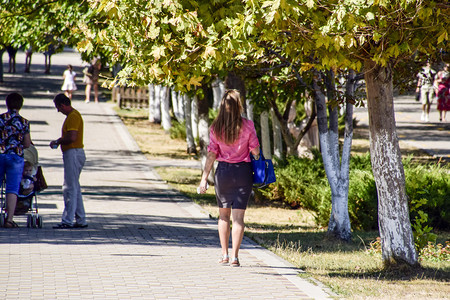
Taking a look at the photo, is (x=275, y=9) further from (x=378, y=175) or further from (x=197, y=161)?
(x=197, y=161)

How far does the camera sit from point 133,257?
7.88 metres

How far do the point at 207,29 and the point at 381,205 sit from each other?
2.78 meters

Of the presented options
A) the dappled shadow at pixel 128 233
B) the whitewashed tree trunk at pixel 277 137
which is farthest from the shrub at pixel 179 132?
the dappled shadow at pixel 128 233

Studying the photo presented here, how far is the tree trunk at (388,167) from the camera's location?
24.3 ft

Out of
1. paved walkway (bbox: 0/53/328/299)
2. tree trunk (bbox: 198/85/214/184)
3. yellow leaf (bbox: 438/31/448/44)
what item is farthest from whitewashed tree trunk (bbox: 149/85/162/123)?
yellow leaf (bbox: 438/31/448/44)

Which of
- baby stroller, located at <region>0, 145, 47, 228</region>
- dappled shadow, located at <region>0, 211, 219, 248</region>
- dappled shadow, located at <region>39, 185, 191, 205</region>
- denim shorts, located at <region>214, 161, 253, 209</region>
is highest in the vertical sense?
denim shorts, located at <region>214, 161, 253, 209</region>

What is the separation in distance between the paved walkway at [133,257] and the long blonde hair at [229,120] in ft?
4.48

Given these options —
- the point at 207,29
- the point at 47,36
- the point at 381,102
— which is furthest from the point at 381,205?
the point at 47,36

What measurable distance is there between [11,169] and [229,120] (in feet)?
12.4

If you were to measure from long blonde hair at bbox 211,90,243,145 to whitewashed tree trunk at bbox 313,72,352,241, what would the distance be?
3027 mm

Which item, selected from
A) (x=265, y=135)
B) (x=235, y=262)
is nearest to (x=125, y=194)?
(x=265, y=135)

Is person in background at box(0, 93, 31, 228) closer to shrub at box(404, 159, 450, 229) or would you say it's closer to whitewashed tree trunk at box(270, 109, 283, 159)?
shrub at box(404, 159, 450, 229)

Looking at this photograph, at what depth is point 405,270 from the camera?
7520 mm

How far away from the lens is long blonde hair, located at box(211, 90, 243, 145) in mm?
7227
